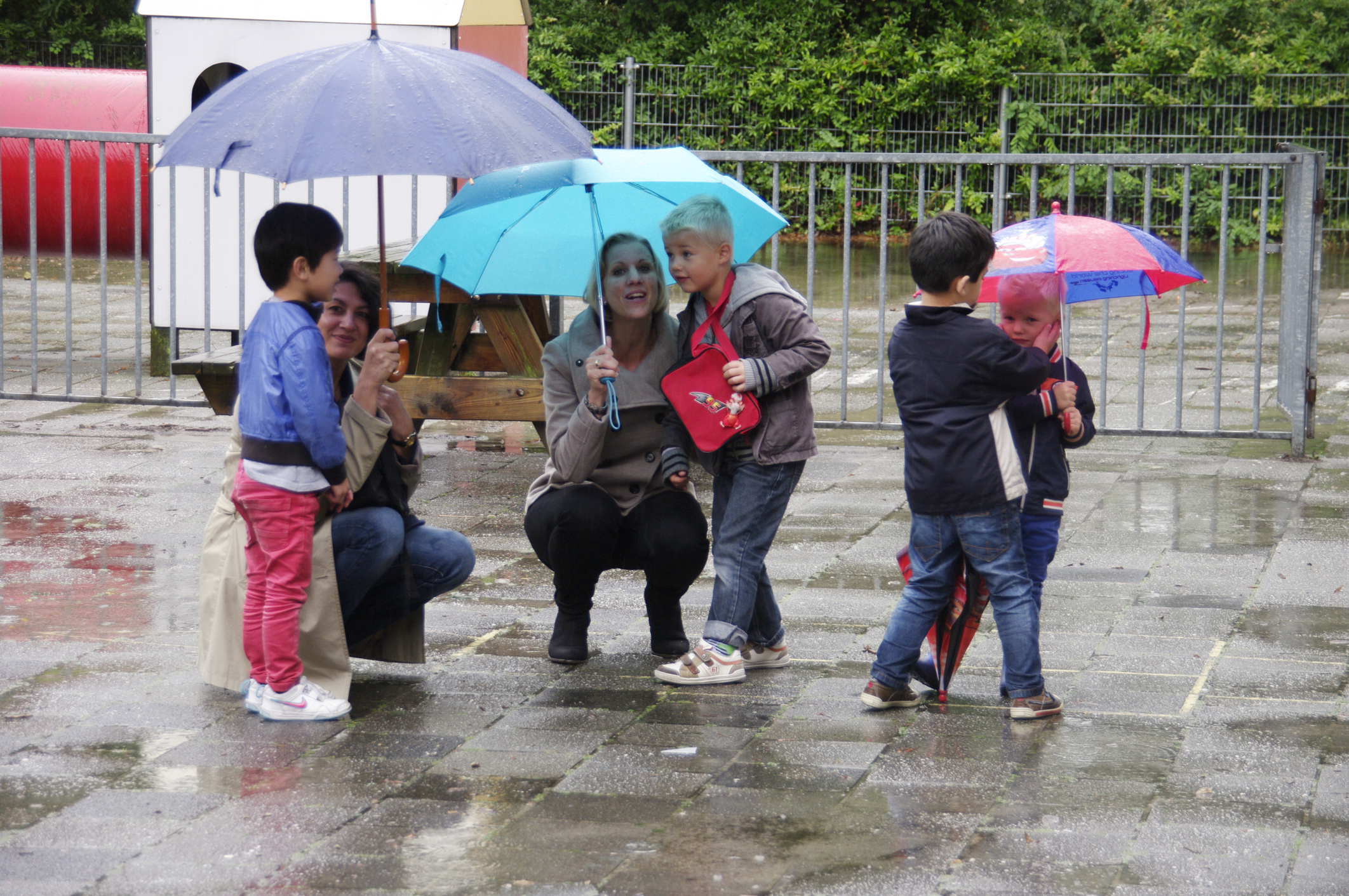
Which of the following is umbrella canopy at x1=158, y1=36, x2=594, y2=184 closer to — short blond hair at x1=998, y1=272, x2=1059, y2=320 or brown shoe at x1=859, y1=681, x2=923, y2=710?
short blond hair at x1=998, y1=272, x2=1059, y2=320

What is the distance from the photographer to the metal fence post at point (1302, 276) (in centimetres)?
782

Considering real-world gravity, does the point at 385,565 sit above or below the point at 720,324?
below

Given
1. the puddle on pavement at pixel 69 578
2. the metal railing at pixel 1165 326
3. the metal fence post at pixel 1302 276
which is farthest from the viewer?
the metal railing at pixel 1165 326

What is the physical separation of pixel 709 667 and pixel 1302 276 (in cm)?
469

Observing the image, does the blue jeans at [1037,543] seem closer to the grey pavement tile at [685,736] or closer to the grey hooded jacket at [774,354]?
the grey hooded jacket at [774,354]

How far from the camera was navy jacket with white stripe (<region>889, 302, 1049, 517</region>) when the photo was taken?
4.12 meters

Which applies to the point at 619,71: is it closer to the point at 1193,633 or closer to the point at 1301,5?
the point at 1301,5

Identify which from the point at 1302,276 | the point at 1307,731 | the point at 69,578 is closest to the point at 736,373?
the point at 1307,731

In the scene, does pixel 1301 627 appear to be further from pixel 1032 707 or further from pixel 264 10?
pixel 264 10

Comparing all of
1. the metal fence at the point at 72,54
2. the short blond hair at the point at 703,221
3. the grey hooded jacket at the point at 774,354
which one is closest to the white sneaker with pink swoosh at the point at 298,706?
the grey hooded jacket at the point at 774,354

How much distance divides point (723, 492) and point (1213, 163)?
4.37 m

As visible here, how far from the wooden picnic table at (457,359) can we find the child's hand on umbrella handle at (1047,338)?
3.53m

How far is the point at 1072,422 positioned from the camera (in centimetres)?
435

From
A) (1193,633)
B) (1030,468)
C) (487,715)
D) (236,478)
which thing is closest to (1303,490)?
(1193,633)
